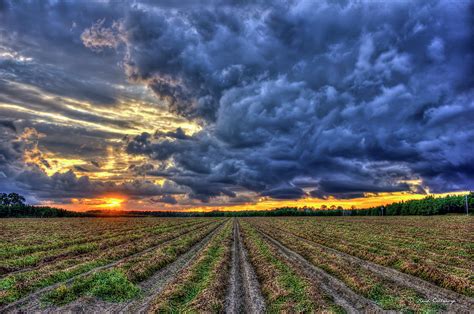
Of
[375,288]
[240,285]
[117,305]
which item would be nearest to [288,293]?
[240,285]

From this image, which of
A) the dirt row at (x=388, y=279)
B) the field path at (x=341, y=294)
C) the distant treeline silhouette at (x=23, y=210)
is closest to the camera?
the field path at (x=341, y=294)

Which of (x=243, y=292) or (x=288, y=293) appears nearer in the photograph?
(x=288, y=293)

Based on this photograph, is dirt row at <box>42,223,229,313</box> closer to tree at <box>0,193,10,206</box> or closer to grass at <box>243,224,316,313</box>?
grass at <box>243,224,316,313</box>

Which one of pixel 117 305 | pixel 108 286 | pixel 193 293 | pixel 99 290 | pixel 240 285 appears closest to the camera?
pixel 117 305

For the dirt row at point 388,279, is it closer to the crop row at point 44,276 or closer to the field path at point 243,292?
the field path at point 243,292

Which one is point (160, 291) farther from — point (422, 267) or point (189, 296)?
point (422, 267)

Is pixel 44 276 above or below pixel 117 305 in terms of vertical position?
above

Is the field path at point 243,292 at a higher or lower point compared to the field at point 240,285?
lower

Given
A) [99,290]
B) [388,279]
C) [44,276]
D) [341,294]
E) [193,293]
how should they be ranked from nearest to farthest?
[99,290], [193,293], [341,294], [44,276], [388,279]

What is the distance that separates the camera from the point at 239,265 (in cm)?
2384

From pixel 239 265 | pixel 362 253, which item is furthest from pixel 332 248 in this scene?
pixel 239 265

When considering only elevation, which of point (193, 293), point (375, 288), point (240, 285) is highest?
point (375, 288)

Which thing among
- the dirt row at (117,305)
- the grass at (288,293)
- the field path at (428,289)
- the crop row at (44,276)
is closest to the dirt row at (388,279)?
the field path at (428,289)

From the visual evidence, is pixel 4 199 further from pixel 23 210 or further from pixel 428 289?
pixel 428 289
